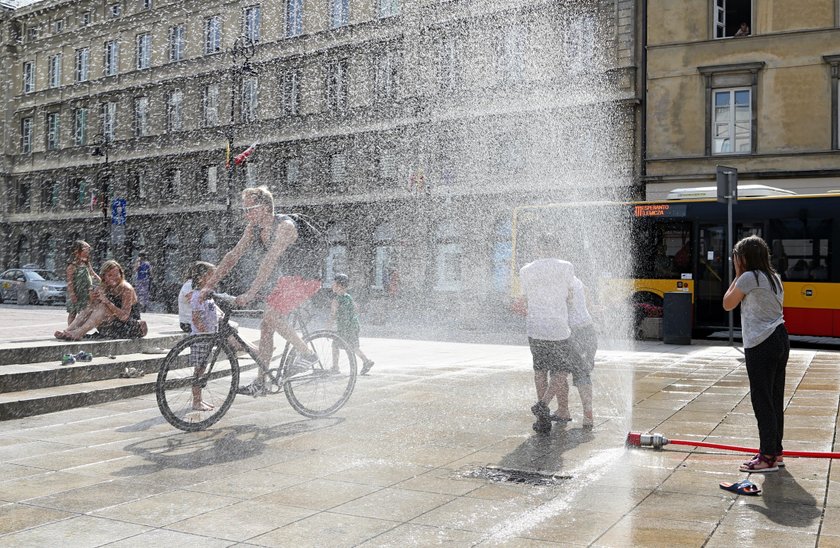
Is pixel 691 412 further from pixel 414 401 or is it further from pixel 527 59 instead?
pixel 527 59

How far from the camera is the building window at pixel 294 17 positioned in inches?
1555

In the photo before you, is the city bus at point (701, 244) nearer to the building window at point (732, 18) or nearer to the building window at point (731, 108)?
the building window at point (731, 108)

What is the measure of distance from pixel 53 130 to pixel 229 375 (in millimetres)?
50618

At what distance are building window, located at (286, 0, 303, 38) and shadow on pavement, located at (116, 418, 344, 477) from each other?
113 feet

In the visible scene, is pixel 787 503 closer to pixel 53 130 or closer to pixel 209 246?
pixel 209 246

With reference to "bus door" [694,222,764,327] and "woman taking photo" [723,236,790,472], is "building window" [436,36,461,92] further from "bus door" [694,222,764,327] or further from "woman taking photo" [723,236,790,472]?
"woman taking photo" [723,236,790,472]

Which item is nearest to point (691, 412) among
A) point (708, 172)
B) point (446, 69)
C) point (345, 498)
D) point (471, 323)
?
point (345, 498)

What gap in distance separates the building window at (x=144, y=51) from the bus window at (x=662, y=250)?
110ft

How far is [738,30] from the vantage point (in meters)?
28.2

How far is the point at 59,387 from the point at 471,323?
18114 mm

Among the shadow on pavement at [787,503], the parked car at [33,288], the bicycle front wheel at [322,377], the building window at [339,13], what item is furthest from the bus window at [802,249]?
the parked car at [33,288]

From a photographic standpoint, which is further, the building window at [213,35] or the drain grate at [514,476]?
the building window at [213,35]

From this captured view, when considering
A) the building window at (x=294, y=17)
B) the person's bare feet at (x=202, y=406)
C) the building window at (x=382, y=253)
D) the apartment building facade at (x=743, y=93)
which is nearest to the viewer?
the person's bare feet at (x=202, y=406)

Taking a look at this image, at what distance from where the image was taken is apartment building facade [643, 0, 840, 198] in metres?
26.7
